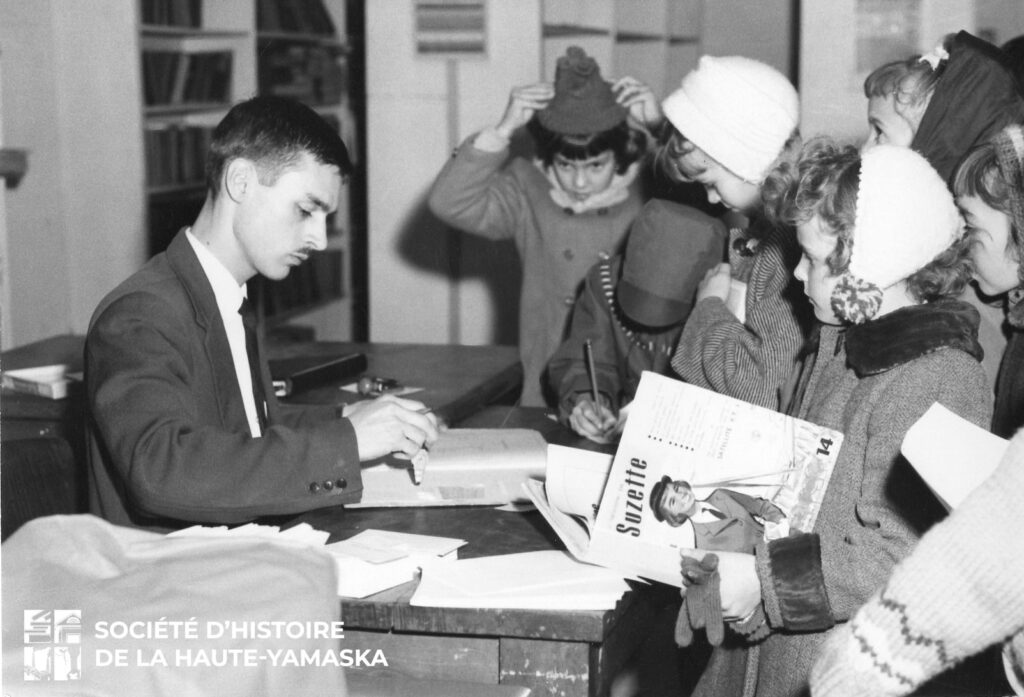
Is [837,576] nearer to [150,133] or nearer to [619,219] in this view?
[619,219]

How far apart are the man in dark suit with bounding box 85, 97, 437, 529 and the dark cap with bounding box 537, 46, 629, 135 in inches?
44.5

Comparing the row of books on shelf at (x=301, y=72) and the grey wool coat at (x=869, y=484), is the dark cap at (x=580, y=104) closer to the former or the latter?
the grey wool coat at (x=869, y=484)

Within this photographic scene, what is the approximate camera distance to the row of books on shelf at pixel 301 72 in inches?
228

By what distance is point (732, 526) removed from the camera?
61.7 inches

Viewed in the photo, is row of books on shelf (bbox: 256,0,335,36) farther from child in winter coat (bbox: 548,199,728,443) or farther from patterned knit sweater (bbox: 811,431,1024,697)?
patterned knit sweater (bbox: 811,431,1024,697)

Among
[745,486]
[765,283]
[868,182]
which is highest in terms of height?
[868,182]

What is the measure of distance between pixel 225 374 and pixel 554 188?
5.37 ft

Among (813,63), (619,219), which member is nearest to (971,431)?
(619,219)

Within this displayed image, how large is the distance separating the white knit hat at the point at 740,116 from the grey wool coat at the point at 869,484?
0.71m

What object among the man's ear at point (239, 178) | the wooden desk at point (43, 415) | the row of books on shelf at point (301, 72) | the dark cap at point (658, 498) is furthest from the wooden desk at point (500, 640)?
the row of books on shelf at point (301, 72)

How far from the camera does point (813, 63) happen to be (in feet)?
13.5

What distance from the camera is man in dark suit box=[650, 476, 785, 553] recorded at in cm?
154

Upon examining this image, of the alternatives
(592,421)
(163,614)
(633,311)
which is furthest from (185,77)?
(163,614)

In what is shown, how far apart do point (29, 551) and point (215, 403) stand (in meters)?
0.78
